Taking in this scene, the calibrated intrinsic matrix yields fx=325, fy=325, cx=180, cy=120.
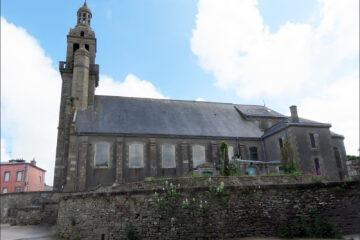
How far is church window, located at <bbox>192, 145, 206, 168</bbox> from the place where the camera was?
96.0ft

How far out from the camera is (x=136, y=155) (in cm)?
2811

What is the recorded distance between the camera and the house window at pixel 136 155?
27797 millimetres

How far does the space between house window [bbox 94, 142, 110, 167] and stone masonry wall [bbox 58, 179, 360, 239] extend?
13.0 m

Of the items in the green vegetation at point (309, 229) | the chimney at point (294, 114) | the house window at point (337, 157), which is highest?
the chimney at point (294, 114)

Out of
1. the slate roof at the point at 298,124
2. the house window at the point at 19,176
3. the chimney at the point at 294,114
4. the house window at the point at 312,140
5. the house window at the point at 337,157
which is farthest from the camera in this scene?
the house window at the point at 19,176

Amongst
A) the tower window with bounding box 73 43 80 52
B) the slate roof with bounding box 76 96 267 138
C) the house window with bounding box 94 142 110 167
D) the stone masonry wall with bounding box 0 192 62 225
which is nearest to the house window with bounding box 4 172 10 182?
the stone masonry wall with bounding box 0 192 62 225

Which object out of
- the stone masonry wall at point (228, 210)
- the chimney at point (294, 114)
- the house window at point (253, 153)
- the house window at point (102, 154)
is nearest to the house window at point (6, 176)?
the house window at point (102, 154)

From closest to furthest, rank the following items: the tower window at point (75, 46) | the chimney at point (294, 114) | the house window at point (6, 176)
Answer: the chimney at point (294, 114), the tower window at point (75, 46), the house window at point (6, 176)

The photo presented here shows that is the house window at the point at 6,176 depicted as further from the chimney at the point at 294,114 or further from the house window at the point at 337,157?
the house window at the point at 337,157

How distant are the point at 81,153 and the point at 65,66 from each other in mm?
10102

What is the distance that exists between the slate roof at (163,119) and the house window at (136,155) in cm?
119

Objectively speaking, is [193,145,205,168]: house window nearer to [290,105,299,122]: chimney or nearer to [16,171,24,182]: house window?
[290,105,299,122]: chimney

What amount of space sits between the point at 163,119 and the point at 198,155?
5191 millimetres

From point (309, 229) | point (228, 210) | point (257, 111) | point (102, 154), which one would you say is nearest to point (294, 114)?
point (257, 111)
